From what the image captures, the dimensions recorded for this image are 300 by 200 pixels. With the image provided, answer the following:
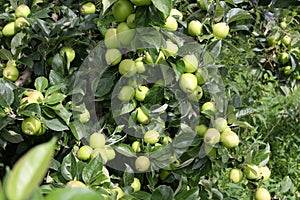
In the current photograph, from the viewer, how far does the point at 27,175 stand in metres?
0.27

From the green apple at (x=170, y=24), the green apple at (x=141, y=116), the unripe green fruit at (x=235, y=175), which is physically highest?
the green apple at (x=170, y=24)

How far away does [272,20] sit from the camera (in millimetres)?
1759

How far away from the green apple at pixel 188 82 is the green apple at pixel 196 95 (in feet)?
0.08

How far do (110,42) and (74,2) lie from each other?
54cm

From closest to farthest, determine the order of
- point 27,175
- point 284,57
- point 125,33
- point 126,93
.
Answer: point 27,175 < point 125,33 < point 126,93 < point 284,57

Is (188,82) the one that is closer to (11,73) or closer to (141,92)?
(141,92)

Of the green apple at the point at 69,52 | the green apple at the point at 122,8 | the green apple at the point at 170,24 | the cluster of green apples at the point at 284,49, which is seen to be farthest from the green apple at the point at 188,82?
the cluster of green apples at the point at 284,49

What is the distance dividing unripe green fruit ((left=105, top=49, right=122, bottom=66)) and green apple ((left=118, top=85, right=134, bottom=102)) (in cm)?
7

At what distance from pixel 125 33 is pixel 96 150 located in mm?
303

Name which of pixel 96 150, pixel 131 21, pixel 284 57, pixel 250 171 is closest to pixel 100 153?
pixel 96 150

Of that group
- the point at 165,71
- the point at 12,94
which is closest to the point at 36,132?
the point at 12,94

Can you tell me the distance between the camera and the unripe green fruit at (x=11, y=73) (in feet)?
4.27

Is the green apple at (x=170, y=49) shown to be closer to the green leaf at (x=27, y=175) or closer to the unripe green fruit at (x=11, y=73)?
the unripe green fruit at (x=11, y=73)

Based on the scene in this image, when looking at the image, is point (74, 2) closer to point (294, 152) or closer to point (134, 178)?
point (134, 178)
